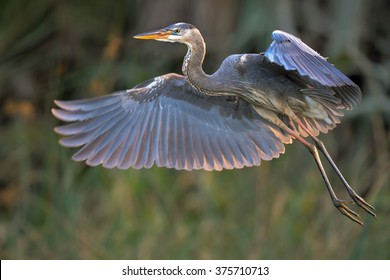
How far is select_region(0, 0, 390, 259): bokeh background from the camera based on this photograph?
749cm

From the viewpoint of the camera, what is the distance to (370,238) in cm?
730

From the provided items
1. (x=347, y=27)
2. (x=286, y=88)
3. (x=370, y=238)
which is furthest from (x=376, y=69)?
(x=286, y=88)

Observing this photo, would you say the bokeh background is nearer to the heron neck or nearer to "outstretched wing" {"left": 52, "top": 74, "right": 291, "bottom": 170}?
"outstretched wing" {"left": 52, "top": 74, "right": 291, "bottom": 170}

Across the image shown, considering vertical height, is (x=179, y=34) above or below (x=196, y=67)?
above

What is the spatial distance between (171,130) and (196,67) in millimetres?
747

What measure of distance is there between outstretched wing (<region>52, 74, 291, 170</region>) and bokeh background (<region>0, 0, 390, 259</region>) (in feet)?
2.75

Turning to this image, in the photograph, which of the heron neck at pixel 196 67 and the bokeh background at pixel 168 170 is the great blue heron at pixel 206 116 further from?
the bokeh background at pixel 168 170

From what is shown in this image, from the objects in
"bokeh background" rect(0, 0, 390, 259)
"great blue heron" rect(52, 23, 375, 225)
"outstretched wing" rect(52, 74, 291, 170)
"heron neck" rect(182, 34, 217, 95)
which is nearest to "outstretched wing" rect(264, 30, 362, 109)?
"great blue heron" rect(52, 23, 375, 225)

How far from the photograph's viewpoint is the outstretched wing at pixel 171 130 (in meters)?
6.00

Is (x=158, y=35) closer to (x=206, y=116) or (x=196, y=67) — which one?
(x=196, y=67)

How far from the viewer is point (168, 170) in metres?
9.29

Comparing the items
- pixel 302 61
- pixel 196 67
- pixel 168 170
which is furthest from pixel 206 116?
pixel 168 170

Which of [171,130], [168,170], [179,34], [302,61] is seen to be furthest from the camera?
[168,170]
